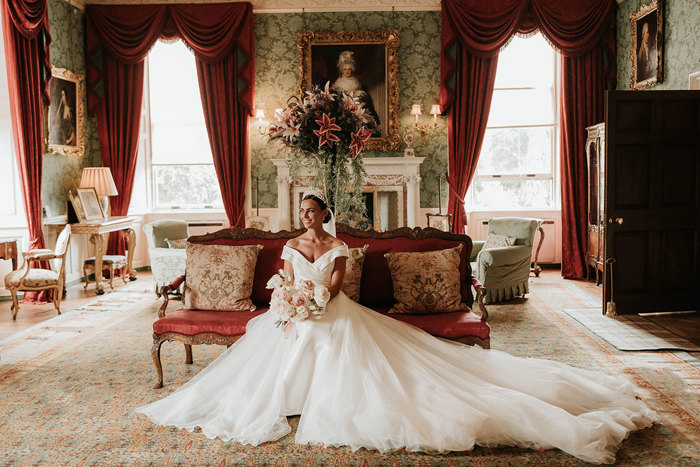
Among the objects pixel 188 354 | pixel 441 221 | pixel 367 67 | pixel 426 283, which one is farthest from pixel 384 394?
pixel 367 67

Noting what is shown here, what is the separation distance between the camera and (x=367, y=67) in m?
9.04

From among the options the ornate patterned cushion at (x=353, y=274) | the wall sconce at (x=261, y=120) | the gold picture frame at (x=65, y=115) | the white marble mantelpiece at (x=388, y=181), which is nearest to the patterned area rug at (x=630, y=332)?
the ornate patterned cushion at (x=353, y=274)

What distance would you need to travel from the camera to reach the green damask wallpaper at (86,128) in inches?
311

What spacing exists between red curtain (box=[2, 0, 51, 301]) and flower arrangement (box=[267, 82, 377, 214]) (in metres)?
4.21

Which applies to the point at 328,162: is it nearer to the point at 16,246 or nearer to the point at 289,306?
the point at 289,306

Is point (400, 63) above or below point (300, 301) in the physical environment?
above

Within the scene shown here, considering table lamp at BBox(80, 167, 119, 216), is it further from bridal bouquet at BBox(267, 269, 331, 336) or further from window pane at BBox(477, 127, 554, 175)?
bridal bouquet at BBox(267, 269, 331, 336)

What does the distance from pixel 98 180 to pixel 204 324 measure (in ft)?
16.3

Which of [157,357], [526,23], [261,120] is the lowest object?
[157,357]

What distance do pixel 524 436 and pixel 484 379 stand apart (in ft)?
1.69

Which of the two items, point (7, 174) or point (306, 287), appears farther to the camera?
point (7, 174)

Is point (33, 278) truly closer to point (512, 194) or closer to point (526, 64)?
point (512, 194)

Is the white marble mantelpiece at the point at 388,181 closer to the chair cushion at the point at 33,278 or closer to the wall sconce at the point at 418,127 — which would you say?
the wall sconce at the point at 418,127

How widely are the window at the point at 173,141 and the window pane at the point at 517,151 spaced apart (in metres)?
4.08
